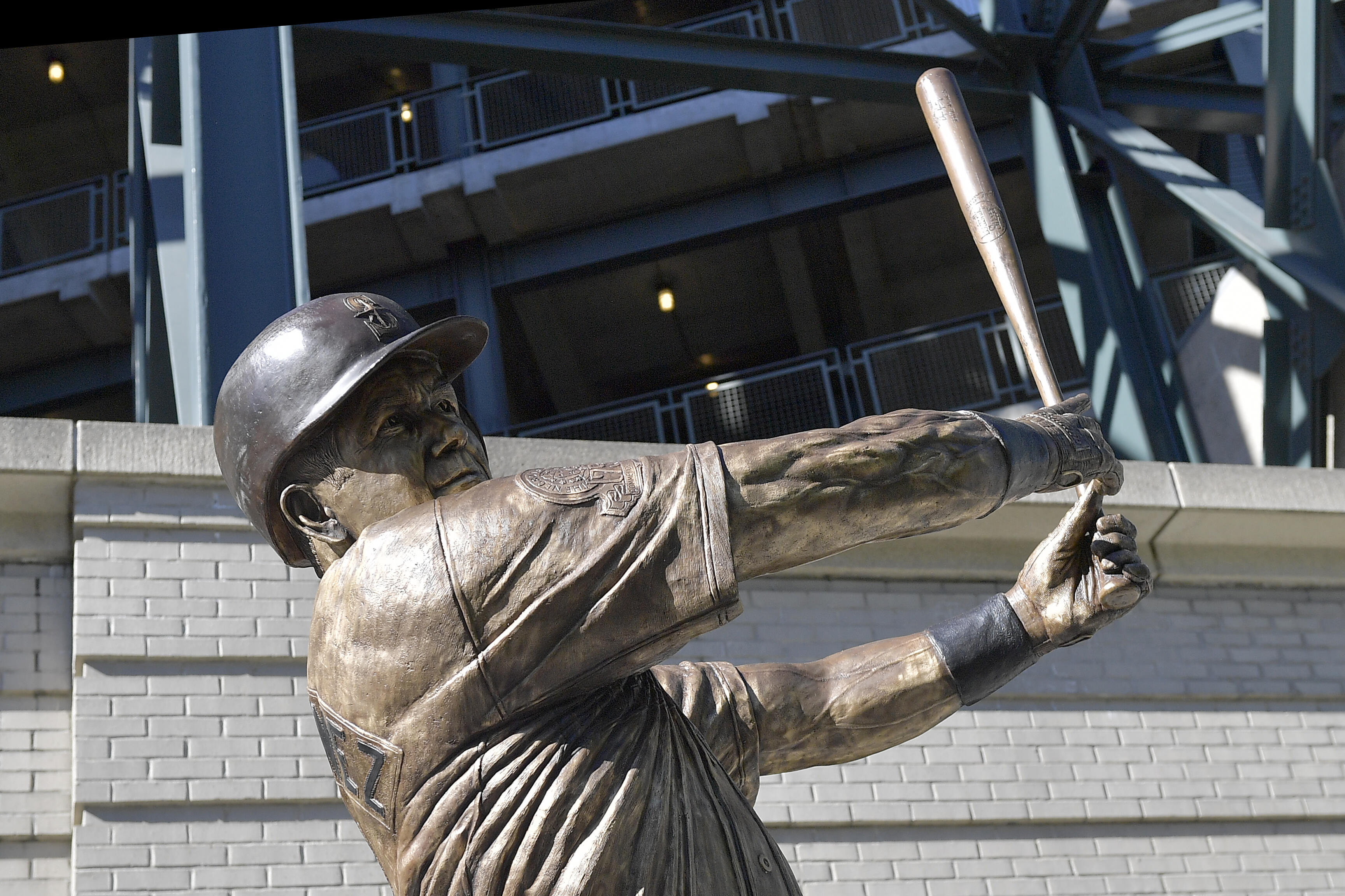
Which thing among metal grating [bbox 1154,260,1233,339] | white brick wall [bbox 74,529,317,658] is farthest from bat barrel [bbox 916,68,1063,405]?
metal grating [bbox 1154,260,1233,339]

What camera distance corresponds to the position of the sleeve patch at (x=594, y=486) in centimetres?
233

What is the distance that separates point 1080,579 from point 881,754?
3934mm

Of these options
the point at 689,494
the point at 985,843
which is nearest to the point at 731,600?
the point at 689,494

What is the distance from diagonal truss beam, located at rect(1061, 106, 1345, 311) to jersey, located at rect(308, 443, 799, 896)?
6.82m

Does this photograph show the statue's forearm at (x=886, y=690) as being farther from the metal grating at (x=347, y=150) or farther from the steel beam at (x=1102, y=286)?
the metal grating at (x=347, y=150)

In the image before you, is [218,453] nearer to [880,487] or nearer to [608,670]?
[608,670]

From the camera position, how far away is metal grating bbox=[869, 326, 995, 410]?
15.6m

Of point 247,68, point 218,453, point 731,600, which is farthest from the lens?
point 247,68

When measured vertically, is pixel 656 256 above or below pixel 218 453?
above

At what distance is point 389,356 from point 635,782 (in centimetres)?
85

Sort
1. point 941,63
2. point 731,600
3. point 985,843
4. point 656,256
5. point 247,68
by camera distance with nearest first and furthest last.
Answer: point 731,600 → point 985,843 → point 247,68 → point 941,63 → point 656,256

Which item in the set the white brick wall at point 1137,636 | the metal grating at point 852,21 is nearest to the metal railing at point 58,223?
the metal grating at point 852,21

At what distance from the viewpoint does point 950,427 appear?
2.36m

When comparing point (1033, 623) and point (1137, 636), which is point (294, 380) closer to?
point (1033, 623)
